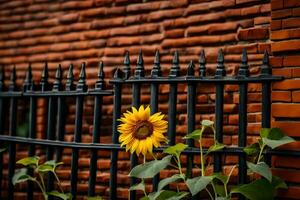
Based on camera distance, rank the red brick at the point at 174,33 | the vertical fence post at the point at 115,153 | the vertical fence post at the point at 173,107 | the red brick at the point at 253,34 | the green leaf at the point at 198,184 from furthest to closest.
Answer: the red brick at the point at 174,33, the red brick at the point at 253,34, the vertical fence post at the point at 115,153, the vertical fence post at the point at 173,107, the green leaf at the point at 198,184

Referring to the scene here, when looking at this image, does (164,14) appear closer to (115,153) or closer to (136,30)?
(136,30)

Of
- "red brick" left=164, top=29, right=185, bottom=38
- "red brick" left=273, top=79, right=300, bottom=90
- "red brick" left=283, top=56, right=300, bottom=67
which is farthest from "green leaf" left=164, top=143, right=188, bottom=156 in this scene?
"red brick" left=164, top=29, right=185, bottom=38

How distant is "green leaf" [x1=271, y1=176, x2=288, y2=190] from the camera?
2.55 metres

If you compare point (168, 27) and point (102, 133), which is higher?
point (168, 27)

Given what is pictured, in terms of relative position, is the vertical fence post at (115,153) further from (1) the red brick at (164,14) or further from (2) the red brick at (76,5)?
(2) the red brick at (76,5)

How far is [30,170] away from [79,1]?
196cm

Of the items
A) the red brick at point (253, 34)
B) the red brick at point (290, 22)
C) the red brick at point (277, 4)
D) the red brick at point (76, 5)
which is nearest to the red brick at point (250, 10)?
the red brick at point (253, 34)

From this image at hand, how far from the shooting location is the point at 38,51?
506 centimetres

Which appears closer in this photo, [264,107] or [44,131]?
[264,107]

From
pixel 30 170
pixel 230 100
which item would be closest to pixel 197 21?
pixel 230 100

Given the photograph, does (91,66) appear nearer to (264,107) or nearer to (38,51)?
(38,51)

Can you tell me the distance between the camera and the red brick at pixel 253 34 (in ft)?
12.0

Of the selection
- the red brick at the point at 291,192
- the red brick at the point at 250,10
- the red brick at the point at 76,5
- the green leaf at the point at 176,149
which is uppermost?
the red brick at the point at 76,5

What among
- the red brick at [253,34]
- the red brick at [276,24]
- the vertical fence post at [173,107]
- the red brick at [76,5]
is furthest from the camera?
the red brick at [76,5]
